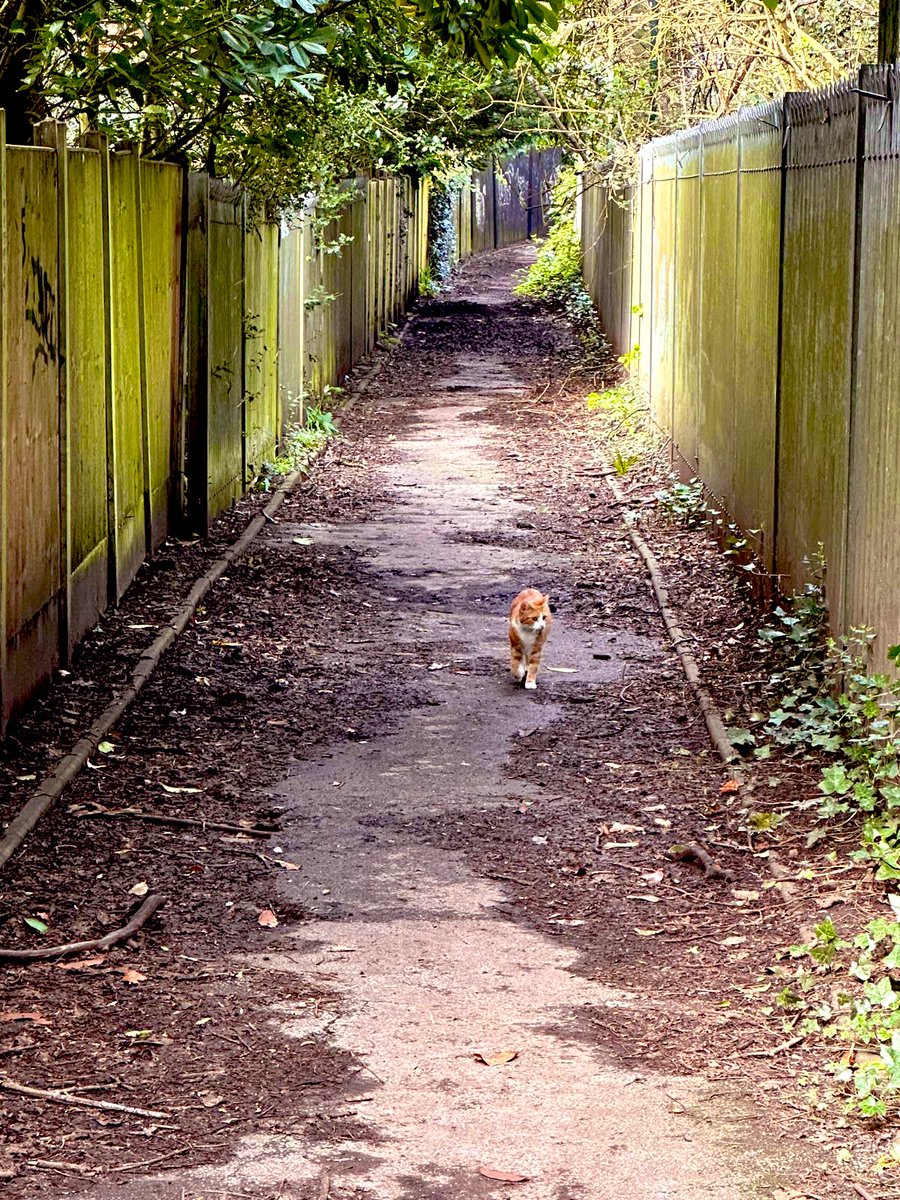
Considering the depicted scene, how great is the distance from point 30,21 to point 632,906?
224 inches

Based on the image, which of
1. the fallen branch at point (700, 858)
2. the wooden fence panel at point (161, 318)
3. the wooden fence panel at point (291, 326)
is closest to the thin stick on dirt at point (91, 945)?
the fallen branch at point (700, 858)

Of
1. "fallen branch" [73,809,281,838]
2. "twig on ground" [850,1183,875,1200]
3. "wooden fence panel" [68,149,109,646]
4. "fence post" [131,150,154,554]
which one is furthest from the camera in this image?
"fence post" [131,150,154,554]

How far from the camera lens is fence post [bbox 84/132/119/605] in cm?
889

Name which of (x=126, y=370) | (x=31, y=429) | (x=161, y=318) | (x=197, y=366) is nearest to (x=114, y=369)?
(x=126, y=370)

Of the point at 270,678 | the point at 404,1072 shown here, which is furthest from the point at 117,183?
the point at 404,1072

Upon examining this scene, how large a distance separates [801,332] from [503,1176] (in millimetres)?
5329

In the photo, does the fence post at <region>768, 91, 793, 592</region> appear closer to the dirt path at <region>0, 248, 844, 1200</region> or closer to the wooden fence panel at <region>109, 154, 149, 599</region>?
the dirt path at <region>0, 248, 844, 1200</region>

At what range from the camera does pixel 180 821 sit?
6246 millimetres

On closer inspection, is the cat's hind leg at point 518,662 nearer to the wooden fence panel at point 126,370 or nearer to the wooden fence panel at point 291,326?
the wooden fence panel at point 126,370

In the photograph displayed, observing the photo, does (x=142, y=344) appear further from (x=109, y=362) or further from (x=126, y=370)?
(x=109, y=362)

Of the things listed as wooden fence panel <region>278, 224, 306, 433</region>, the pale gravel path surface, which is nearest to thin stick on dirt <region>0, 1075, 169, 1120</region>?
the pale gravel path surface

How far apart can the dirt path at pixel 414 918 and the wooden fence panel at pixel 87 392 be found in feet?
2.17

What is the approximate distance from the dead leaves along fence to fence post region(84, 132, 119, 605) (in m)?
0.01

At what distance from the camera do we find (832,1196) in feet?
11.9
